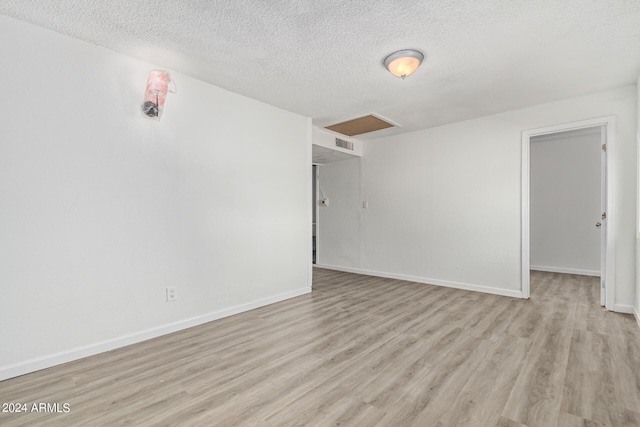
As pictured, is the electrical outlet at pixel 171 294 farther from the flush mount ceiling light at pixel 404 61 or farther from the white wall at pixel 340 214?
the white wall at pixel 340 214

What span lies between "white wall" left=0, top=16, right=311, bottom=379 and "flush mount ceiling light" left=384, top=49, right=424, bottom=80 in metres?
1.72

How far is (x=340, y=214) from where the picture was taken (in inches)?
239

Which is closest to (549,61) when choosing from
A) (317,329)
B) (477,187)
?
(477,187)

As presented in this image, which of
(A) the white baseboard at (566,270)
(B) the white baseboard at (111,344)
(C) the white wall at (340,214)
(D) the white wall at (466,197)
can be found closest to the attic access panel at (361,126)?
(D) the white wall at (466,197)

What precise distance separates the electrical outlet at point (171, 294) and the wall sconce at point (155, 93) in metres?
1.59

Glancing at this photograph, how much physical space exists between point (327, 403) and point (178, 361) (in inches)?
48.1

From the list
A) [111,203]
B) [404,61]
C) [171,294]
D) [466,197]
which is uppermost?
[404,61]

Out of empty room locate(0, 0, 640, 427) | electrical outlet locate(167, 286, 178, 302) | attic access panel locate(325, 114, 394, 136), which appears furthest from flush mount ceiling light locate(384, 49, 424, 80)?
electrical outlet locate(167, 286, 178, 302)

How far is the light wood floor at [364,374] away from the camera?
1627 millimetres

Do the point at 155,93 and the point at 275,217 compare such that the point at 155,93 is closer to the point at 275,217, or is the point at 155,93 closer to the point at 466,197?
the point at 275,217

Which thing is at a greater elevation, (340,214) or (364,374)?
(340,214)

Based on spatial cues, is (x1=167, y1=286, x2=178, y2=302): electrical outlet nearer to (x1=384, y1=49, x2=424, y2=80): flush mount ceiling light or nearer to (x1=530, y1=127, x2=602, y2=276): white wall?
(x1=384, y1=49, x2=424, y2=80): flush mount ceiling light

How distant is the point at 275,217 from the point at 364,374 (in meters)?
2.26

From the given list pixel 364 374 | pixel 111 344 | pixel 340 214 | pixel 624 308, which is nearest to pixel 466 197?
pixel 624 308
